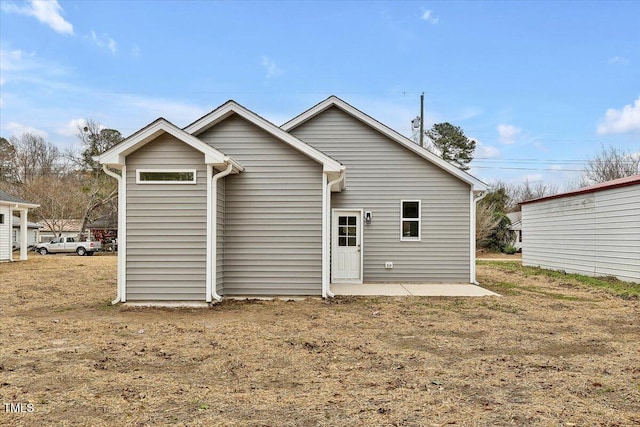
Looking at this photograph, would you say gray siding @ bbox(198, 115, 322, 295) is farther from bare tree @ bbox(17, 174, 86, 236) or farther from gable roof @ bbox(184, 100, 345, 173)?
bare tree @ bbox(17, 174, 86, 236)

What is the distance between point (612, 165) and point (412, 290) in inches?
1244

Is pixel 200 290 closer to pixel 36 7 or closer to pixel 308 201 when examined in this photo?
pixel 308 201

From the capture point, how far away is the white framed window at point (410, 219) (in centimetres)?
1252

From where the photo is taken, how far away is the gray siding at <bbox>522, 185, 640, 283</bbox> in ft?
40.5

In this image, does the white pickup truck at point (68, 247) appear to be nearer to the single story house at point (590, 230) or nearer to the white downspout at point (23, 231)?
the white downspout at point (23, 231)

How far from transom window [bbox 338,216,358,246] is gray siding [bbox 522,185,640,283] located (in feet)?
23.9

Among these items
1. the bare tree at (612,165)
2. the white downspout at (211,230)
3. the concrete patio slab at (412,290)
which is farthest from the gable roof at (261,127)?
the bare tree at (612,165)

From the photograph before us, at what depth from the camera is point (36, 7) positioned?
14.8 meters

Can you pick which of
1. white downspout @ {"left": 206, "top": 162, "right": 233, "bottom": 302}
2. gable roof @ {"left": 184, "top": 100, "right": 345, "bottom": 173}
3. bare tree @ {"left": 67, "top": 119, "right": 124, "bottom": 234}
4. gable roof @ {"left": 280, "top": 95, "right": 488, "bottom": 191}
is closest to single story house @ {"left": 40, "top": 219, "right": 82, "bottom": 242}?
bare tree @ {"left": 67, "top": 119, "right": 124, "bottom": 234}

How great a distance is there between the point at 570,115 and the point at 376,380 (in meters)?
24.5

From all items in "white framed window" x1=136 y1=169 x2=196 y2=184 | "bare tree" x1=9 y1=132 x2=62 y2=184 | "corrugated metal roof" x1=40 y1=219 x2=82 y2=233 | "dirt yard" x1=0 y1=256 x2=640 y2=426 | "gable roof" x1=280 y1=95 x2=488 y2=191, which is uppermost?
"bare tree" x1=9 y1=132 x2=62 y2=184

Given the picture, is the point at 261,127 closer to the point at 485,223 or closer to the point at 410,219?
the point at 410,219

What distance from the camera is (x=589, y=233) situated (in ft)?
46.9

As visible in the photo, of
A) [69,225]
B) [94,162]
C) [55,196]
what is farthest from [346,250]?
[69,225]
